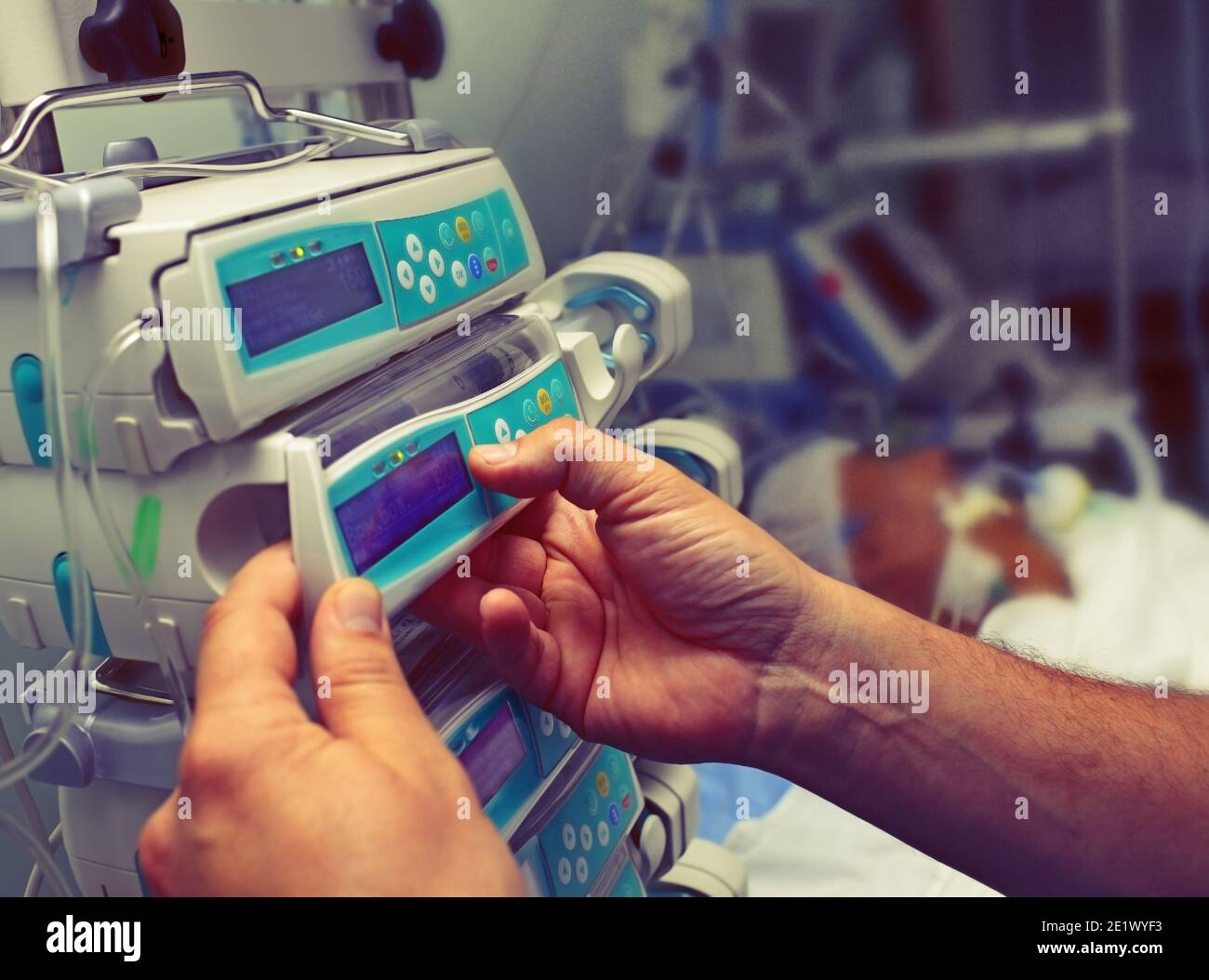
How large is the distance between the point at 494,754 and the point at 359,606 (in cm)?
26

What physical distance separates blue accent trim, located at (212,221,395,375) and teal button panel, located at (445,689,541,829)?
0.31m

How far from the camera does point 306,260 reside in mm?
671

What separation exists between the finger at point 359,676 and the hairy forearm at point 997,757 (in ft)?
1.43

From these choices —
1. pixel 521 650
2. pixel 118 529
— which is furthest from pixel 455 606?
pixel 118 529

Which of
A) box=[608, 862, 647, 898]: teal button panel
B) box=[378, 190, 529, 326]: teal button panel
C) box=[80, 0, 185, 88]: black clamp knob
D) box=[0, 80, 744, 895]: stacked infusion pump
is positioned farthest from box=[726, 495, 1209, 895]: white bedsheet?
box=[80, 0, 185, 88]: black clamp knob

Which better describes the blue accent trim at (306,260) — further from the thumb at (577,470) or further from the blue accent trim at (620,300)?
the blue accent trim at (620,300)

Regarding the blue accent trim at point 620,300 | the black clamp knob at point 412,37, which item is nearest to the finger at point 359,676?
the blue accent trim at point 620,300

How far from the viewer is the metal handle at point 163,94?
719mm

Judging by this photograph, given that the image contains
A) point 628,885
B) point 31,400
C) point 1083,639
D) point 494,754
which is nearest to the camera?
point 31,400

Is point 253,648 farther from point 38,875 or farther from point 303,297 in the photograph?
point 38,875

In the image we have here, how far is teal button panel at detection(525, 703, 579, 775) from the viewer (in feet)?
2.84

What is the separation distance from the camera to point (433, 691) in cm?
81

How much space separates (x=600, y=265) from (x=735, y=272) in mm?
762

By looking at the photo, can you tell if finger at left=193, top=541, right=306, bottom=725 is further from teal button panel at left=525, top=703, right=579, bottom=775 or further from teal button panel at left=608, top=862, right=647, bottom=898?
teal button panel at left=608, top=862, right=647, bottom=898
